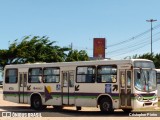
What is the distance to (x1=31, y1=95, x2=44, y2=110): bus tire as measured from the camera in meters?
25.8

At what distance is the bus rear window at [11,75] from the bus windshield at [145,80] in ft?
29.7

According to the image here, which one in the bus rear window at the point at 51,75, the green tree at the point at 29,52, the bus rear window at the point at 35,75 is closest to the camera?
the bus rear window at the point at 51,75

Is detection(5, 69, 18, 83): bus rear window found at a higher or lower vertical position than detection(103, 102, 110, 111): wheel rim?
higher

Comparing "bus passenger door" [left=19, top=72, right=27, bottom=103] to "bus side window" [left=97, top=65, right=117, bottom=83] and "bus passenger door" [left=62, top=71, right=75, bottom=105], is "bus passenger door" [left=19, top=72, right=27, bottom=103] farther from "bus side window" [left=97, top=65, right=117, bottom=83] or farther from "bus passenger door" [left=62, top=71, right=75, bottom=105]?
"bus side window" [left=97, top=65, right=117, bottom=83]

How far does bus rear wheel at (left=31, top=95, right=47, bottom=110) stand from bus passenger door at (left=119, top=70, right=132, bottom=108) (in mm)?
6133

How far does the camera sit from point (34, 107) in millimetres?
26078

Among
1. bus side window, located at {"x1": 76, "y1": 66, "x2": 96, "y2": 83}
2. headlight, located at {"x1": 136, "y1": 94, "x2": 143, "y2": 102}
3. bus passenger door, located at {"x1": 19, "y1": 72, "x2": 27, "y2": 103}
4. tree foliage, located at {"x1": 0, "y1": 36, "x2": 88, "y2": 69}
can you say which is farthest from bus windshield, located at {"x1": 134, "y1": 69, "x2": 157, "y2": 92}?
tree foliage, located at {"x1": 0, "y1": 36, "x2": 88, "y2": 69}

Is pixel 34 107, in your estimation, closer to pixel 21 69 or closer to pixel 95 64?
pixel 21 69

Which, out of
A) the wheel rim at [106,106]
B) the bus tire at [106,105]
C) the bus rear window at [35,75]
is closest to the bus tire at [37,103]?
the bus rear window at [35,75]

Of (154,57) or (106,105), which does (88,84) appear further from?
(154,57)

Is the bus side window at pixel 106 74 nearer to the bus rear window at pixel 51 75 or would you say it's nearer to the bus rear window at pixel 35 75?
the bus rear window at pixel 51 75

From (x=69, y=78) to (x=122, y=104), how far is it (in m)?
3.81

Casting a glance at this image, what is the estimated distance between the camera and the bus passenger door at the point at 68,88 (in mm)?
23672

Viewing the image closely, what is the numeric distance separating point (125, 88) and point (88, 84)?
92.9 inches
